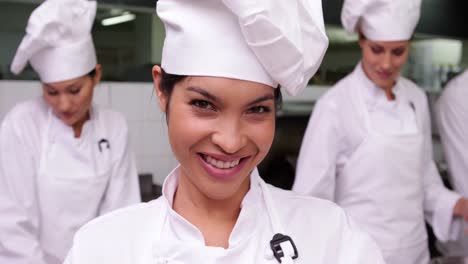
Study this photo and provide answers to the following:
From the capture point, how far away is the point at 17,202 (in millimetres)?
1553

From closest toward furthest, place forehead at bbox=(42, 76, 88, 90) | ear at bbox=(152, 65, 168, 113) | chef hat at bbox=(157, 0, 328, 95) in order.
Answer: chef hat at bbox=(157, 0, 328, 95) → ear at bbox=(152, 65, 168, 113) → forehead at bbox=(42, 76, 88, 90)

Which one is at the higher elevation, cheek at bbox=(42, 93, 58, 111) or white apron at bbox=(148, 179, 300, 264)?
white apron at bbox=(148, 179, 300, 264)

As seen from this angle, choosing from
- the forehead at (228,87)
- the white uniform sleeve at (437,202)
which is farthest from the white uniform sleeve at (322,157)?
the forehead at (228,87)

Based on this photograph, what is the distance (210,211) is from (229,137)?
8.1 inches

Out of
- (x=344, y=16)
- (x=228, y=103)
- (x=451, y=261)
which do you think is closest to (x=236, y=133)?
(x=228, y=103)

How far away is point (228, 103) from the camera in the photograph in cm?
76

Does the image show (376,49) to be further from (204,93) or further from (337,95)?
(204,93)

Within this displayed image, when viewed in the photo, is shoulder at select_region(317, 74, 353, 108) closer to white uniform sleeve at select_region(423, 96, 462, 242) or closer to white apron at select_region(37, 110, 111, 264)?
white uniform sleeve at select_region(423, 96, 462, 242)

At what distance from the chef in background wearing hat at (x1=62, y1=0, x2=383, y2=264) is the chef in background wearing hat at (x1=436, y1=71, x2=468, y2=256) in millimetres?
1217

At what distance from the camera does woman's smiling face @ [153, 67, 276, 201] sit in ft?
2.51

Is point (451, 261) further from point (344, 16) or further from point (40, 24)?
point (40, 24)

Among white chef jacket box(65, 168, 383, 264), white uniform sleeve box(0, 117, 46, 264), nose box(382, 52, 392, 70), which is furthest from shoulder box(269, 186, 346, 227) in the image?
white uniform sleeve box(0, 117, 46, 264)

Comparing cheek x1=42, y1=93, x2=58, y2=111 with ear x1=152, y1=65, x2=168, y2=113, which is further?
cheek x1=42, y1=93, x2=58, y2=111

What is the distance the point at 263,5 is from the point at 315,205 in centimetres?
42
